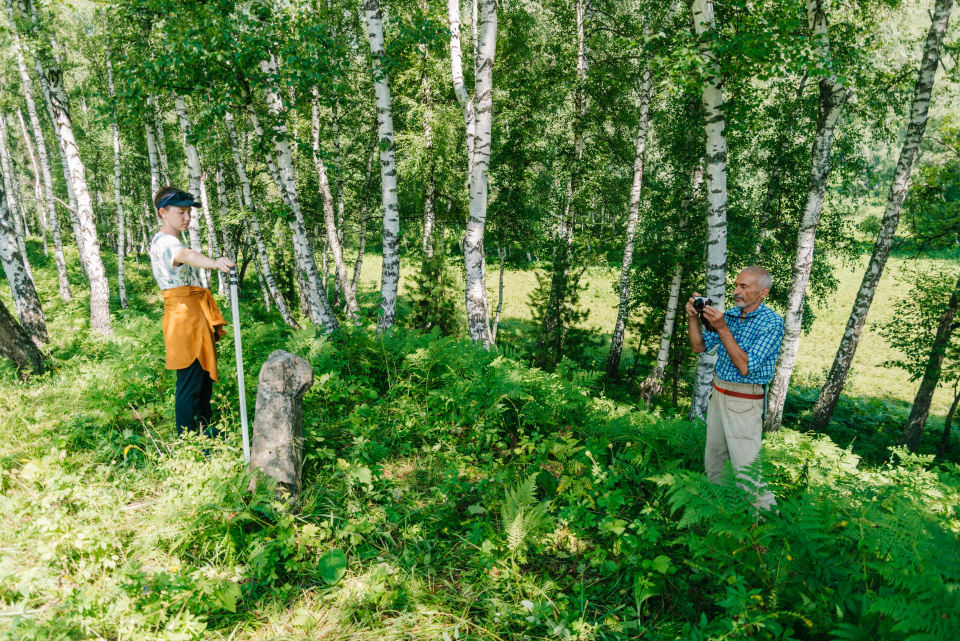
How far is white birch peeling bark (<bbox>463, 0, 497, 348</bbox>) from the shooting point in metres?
7.33

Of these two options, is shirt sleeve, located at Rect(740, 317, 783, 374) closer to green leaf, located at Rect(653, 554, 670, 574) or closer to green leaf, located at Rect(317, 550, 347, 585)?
green leaf, located at Rect(653, 554, 670, 574)

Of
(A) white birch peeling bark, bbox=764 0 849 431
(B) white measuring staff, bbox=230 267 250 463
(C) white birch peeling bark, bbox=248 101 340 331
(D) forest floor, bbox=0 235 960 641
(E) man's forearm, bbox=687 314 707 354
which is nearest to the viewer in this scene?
(D) forest floor, bbox=0 235 960 641

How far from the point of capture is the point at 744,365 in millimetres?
3713

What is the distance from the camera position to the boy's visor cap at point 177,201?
4.02 m

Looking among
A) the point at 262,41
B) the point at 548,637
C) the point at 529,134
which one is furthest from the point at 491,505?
the point at 529,134

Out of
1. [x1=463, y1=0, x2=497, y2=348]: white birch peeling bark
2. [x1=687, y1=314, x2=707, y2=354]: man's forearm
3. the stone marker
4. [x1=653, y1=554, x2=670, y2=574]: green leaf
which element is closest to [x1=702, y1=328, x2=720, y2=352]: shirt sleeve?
[x1=687, y1=314, x2=707, y2=354]: man's forearm

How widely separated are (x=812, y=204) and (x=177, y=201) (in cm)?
1070

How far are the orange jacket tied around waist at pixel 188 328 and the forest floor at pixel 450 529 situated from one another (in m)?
0.71

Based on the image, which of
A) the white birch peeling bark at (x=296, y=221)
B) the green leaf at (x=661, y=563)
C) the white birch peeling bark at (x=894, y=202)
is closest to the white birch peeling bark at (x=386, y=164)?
the white birch peeling bark at (x=296, y=221)

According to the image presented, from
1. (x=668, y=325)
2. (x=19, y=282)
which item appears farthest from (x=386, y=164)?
(x=668, y=325)

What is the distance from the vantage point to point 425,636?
2.81m

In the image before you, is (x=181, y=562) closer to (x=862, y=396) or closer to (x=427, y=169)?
(x=427, y=169)

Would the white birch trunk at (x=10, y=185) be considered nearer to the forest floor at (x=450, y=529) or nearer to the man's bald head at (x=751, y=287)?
the forest floor at (x=450, y=529)

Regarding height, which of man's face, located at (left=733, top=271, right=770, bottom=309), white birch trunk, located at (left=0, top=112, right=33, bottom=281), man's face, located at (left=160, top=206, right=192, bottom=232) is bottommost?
man's face, located at (left=733, top=271, right=770, bottom=309)
